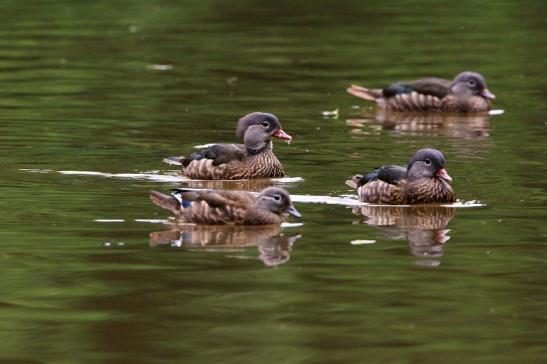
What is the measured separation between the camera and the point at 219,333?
1045 centimetres

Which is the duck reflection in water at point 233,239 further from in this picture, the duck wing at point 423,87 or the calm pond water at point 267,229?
the duck wing at point 423,87

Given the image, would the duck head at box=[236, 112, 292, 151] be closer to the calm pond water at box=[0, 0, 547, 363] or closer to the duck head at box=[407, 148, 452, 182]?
the calm pond water at box=[0, 0, 547, 363]

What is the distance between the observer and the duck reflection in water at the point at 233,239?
43.7 feet

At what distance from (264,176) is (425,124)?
20.0ft

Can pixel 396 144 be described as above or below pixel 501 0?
below

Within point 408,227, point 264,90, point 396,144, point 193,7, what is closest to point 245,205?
point 408,227

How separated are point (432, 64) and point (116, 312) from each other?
19.2 meters

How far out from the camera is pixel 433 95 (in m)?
25.3

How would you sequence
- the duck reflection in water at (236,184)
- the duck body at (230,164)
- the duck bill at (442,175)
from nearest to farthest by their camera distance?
1. the duck bill at (442,175)
2. the duck reflection in water at (236,184)
3. the duck body at (230,164)

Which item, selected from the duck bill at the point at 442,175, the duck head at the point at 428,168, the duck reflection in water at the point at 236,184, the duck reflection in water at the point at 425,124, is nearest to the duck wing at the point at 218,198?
the duck head at the point at 428,168

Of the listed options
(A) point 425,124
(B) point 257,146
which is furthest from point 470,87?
(B) point 257,146

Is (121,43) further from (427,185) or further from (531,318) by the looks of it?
(531,318)

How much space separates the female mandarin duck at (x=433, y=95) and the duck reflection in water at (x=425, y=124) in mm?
131

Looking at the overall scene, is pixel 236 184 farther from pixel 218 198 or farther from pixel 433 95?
pixel 433 95
